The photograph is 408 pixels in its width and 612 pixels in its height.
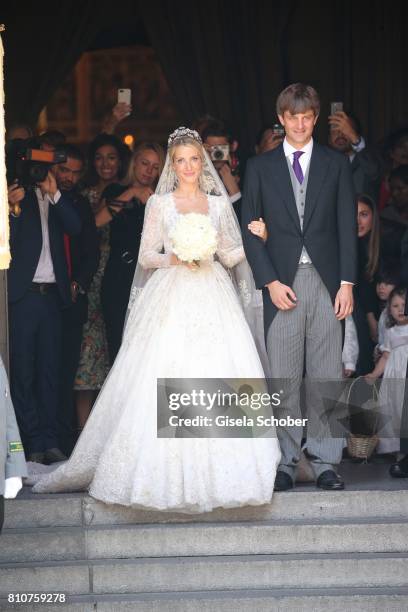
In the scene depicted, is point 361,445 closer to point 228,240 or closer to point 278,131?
point 228,240

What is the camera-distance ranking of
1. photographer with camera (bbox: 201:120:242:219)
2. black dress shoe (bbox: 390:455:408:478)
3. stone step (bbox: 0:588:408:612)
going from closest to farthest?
stone step (bbox: 0:588:408:612) < black dress shoe (bbox: 390:455:408:478) < photographer with camera (bbox: 201:120:242:219)

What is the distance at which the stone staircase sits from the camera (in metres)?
6.81

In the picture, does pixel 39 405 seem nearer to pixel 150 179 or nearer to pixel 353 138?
pixel 150 179

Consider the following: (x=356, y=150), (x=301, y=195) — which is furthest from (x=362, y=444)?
(x=356, y=150)

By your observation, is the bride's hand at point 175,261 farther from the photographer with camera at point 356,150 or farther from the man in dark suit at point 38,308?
the photographer with camera at point 356,150

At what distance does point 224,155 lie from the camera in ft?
29.4

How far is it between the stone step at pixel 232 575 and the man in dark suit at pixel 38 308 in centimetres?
161

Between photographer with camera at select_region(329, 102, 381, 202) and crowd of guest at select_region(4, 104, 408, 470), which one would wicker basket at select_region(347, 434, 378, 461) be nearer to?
crowd of guest at select_region(4, 104, 408, 470)

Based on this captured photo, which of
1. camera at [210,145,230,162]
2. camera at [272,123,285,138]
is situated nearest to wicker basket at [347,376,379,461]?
camera at [210,145,230,162]

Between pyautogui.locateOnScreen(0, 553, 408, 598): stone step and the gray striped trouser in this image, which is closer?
pyautogui.locateOnScreen(0, 553, 408, 598): stone step

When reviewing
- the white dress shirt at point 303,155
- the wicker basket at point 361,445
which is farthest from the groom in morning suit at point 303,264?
the wicker basket at point 361,445

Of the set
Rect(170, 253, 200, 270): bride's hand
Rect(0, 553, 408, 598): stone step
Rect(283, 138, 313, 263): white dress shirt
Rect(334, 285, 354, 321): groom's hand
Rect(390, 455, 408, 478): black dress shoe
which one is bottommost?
Rect(0, 553, 408, 598): stone step

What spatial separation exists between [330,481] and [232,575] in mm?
791

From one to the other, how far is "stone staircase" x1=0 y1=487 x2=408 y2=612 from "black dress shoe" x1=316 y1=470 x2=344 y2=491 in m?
0.06
